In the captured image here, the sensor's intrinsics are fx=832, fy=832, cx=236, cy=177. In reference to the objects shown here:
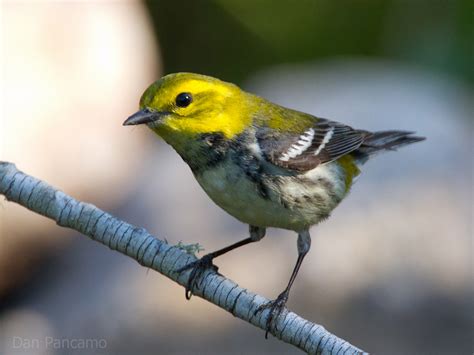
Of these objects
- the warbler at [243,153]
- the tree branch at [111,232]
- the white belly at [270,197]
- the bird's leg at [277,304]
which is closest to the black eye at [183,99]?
the warbler at [243,153]

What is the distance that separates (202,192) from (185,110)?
9.03 feet

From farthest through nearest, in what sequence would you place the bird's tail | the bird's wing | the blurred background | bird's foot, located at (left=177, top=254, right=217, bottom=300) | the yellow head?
the blurred background < the bird's tail < the bird's wing < the yellow head < bird's foot, located at (left=177, top=254, right=217, bottom=300)

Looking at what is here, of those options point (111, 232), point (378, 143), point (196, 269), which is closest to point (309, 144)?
point (378, 143)

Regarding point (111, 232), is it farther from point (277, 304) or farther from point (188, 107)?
point (277, 304)

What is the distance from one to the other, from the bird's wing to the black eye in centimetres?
45

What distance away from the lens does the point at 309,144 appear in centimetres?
445

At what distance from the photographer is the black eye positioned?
376cm

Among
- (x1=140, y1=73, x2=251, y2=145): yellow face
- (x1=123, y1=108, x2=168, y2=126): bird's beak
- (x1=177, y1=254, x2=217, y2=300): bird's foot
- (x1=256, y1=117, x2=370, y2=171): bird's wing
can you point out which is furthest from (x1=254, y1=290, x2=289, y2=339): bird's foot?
(x1=123, y1=108, x2=168, y2=126): bird's beak

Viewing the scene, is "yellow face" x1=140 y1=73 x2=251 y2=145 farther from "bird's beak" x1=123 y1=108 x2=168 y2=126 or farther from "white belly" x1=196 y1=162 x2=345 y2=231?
"white belly" x1=196 y1=162 x2=345 y2=231

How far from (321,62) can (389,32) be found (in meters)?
0.84

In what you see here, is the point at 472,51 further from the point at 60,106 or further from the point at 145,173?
the point at 60,106

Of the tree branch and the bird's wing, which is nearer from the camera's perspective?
the tree branch

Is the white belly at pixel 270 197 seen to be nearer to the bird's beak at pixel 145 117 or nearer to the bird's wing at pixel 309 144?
the bird's wing at pixel 309 144

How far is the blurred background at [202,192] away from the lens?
5402 millimetres
